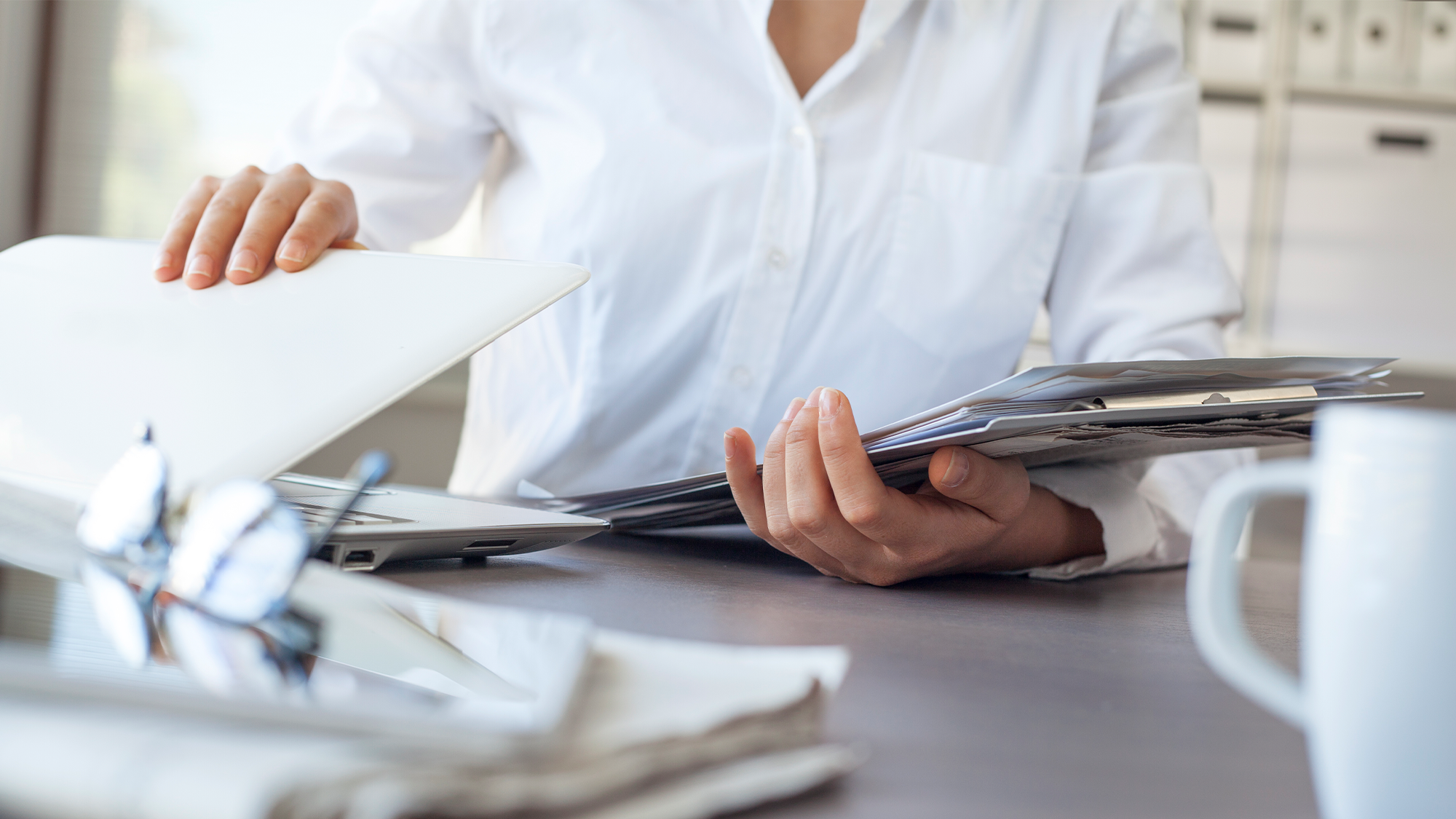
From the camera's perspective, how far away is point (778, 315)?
92 centimetres

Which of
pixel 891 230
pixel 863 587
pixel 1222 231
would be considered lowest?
pixel 863 587

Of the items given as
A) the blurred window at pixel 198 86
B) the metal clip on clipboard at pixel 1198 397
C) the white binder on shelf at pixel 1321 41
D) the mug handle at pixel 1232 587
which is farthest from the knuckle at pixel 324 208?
the white binder on shelf at pixel 1321 41

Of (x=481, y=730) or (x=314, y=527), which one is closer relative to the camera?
(x=481, y=730)

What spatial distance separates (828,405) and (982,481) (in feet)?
0.29

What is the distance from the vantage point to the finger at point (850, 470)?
0.50 metres

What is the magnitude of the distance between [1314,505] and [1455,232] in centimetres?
228

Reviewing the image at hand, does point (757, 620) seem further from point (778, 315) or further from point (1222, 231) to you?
point (1222, 231)

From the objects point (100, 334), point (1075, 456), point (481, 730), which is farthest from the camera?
point (1075, 456)

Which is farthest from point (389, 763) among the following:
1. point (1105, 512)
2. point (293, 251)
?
point (1105, 512)

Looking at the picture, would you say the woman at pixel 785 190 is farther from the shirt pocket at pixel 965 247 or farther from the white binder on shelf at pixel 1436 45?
the white binder on shelf at pixel 1436 45

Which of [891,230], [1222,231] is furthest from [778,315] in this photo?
[1222,231]

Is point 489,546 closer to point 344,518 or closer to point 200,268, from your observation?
point 344,518

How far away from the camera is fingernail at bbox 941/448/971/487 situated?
1.64 ft

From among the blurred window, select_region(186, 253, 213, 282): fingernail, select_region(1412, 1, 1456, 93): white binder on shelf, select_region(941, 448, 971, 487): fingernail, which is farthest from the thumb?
the blurred window
